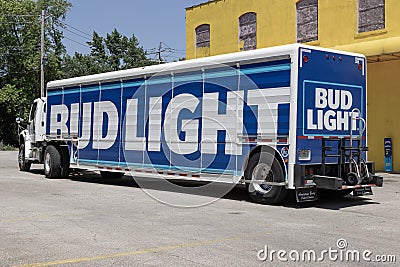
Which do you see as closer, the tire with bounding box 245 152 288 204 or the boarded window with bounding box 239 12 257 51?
the tire with bounding box 245 152 288 204

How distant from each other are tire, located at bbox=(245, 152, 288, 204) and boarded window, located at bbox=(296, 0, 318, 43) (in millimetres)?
12648

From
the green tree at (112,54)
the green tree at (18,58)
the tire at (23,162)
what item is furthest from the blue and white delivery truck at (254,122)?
the green tree at (112,54)

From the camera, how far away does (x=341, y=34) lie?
72.3 ft

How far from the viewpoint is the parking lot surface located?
702 centimetres

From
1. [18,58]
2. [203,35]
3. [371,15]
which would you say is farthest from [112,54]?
[371,15]

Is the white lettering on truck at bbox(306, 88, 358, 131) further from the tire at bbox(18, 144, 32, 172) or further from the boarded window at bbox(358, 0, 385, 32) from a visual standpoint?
the tire at bbox(18, 144, 32, 172)

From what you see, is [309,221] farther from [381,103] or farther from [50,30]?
[50,30]

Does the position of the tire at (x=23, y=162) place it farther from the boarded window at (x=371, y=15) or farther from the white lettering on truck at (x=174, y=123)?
the boarded window at (x=371, y=15)

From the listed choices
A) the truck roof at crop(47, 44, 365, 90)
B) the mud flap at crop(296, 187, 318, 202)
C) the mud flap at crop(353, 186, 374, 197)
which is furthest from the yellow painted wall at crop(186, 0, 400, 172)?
the mud flap at crop(296, 187, 318, 202)

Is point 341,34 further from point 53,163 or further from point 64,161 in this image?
point 53,163

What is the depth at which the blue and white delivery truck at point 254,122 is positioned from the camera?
37.7 ft

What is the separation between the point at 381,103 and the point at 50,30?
48013 millimetres

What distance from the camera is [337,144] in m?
12.2

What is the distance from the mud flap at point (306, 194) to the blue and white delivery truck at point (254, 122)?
0.8 inches
